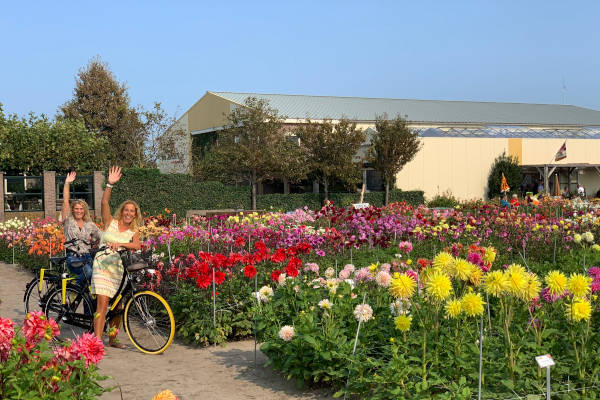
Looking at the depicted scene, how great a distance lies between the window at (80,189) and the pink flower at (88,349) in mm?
22679

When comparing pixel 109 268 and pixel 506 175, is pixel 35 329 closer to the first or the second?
pixel 109 268

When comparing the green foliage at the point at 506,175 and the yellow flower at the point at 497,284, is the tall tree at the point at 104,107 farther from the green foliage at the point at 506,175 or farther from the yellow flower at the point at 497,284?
the yellow flower at the point at 497,284

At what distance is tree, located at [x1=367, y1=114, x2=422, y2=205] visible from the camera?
28.6m

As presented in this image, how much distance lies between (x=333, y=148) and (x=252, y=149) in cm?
361

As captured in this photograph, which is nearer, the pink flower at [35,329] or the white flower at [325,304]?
the pink flower at [35,329]

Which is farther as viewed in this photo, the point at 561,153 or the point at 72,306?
the point at 561,153

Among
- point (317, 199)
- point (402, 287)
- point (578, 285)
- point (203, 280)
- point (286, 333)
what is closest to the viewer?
point (578, 285)

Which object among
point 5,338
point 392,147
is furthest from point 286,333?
point 392,147

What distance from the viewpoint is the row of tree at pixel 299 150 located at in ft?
91.0

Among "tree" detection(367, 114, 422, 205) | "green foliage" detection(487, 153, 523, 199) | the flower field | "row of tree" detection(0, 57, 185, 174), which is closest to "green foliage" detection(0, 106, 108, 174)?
"row of tree" detection(0, 57, 185, 174)

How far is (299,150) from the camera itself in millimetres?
28297

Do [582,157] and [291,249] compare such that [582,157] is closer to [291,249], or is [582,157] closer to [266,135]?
[266,135]

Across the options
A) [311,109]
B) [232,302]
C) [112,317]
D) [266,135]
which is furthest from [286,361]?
[311,109]

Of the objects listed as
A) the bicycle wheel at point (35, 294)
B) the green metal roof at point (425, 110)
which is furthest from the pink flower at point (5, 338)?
the green metal roof at point (425, 110)
